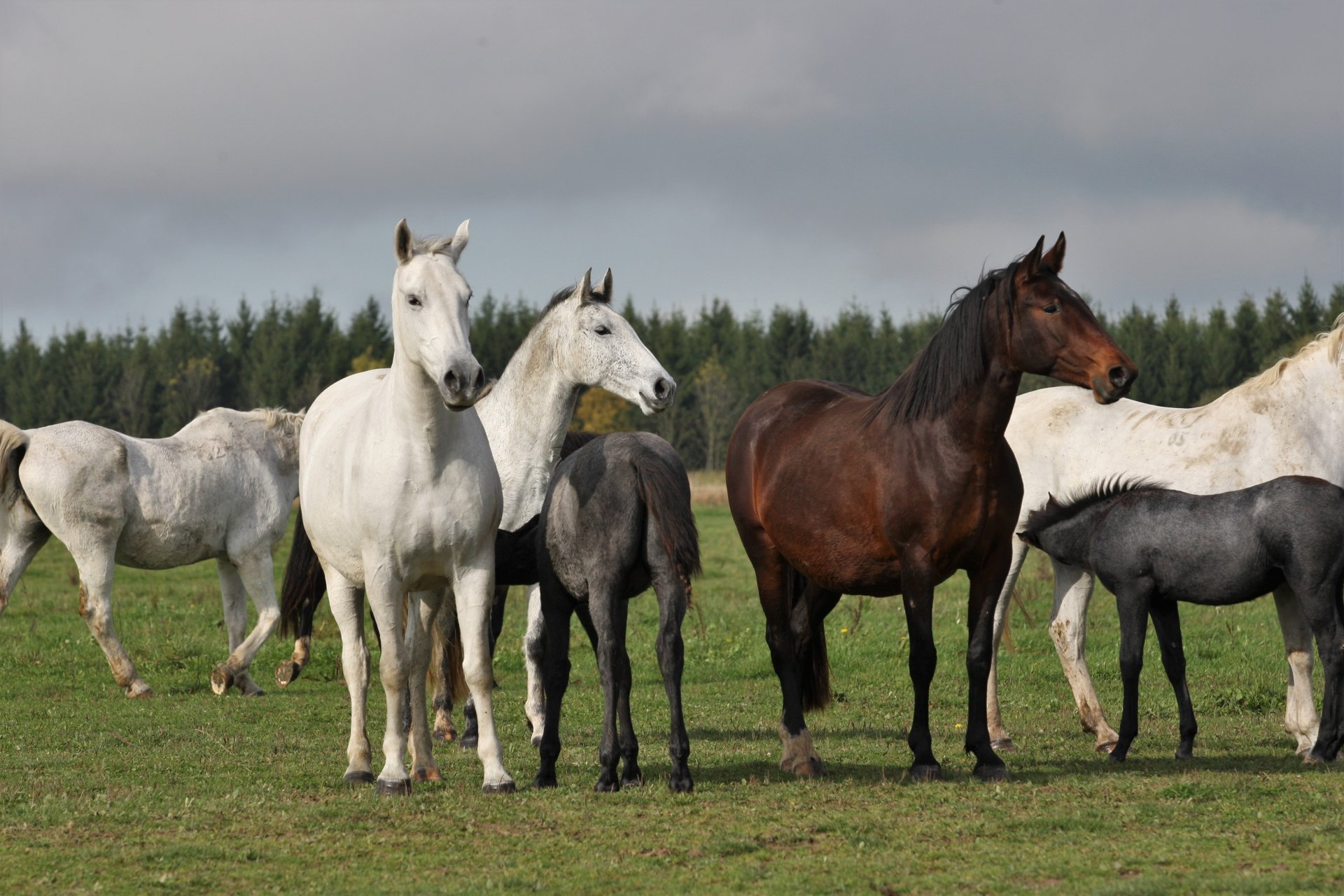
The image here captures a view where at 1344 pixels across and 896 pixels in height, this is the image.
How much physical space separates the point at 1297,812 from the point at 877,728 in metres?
3.67

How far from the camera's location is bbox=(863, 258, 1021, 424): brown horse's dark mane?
6988 millimetres

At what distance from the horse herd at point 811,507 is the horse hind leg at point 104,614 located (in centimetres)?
339

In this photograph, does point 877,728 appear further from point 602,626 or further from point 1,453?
point 1,453

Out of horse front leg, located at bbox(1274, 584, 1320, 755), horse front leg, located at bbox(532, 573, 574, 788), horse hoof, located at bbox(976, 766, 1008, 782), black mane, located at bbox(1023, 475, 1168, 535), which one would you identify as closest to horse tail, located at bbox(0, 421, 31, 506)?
horse front leg, located at bbox(532, 573, 574, 788)

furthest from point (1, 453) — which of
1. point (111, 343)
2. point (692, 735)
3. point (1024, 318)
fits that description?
point (111, 343)

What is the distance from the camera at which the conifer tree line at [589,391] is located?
5566cm

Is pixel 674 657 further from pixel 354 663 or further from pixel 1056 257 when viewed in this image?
pixel 1056 257

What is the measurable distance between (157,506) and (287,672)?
6.23 ft

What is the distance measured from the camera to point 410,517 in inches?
254

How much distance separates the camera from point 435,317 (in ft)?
20.8

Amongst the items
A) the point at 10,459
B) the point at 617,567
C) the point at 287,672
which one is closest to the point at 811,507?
the point at 617,567

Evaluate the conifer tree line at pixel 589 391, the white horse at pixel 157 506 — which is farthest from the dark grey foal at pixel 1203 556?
the conifer tree line at pixel 589 391

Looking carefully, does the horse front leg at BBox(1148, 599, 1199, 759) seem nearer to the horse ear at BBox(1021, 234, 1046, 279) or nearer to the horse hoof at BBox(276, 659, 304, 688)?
the horse ear at BBox(1021, 234, 1046, 279)

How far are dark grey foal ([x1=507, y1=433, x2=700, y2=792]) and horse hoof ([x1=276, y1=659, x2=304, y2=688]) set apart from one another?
17.8 feet
